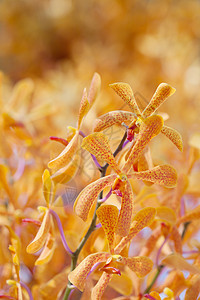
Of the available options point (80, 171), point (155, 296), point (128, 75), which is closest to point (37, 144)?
point (80, 171)

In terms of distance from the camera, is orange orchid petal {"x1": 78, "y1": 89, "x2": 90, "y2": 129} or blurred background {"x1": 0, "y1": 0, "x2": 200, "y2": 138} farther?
blurred background {"x1": 0, "y1": 0, "x2": 200, "y2": 138}

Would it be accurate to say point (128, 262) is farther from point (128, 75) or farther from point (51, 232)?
point (128, 75)

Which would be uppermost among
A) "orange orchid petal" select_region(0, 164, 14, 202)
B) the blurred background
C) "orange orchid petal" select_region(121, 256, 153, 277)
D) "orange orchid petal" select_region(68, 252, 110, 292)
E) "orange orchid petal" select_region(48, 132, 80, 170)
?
the blurred background

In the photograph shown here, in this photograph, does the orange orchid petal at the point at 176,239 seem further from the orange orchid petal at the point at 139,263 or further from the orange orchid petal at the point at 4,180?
the orange orchid petal at the point at 4,180

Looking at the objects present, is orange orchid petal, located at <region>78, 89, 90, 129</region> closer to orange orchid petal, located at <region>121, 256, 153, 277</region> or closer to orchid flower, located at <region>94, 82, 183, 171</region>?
orchid flower, located at <region>94, 82, 183, 171</region>

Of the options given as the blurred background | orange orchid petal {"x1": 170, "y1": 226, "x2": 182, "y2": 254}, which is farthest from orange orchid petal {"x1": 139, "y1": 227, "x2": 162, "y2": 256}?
the blurred background

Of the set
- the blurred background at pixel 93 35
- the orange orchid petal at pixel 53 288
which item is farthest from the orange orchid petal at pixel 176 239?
the blurred background at pixel 93 35

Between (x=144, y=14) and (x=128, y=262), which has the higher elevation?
(x=144, y=14)
